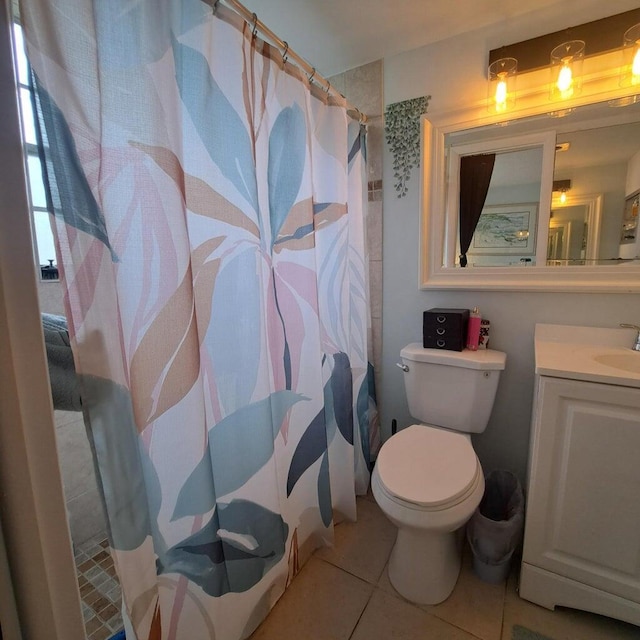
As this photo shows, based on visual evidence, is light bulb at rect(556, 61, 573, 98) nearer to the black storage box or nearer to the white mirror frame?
the white mirror frame

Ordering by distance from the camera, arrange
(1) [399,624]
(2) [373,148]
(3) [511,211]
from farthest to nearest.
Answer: (2) [373,148] < (3) [511,211] < (1) [399,624]

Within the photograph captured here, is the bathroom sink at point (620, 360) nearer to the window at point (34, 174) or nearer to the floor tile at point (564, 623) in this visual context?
the floor tile at point (564, 623)

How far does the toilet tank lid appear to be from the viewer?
55.1 inches

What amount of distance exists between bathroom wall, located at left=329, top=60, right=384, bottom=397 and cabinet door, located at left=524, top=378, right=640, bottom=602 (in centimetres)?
91

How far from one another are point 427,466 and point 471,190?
1.24 m

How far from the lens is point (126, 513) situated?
762mm

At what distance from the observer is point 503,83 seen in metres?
1.40

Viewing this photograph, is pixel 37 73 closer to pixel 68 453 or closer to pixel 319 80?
pixel 319 80

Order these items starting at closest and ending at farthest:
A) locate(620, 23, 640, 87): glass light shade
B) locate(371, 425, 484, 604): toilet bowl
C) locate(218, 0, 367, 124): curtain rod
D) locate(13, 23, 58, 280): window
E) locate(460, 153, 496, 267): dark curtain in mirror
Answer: locate(13, 23, 58, 280): window, locate(218, 0, 367, 124): curtain rod, locate(371, 425, 484, 604): toilet bowl, locate(620, 23, 640, 87): glass light shade, locate(460, 153, 496, 267): dark curtain in mirror

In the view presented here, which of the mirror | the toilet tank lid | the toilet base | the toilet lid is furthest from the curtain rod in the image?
the toilet base

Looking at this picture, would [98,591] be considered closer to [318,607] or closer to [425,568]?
[318,607]

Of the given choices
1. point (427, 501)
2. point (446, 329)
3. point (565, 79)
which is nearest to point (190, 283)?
point (427, 501)

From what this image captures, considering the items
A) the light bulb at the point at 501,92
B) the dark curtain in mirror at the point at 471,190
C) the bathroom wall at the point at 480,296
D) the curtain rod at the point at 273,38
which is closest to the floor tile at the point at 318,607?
the bathroom wall at the point at 480,296

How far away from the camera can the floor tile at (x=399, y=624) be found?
1132mm
